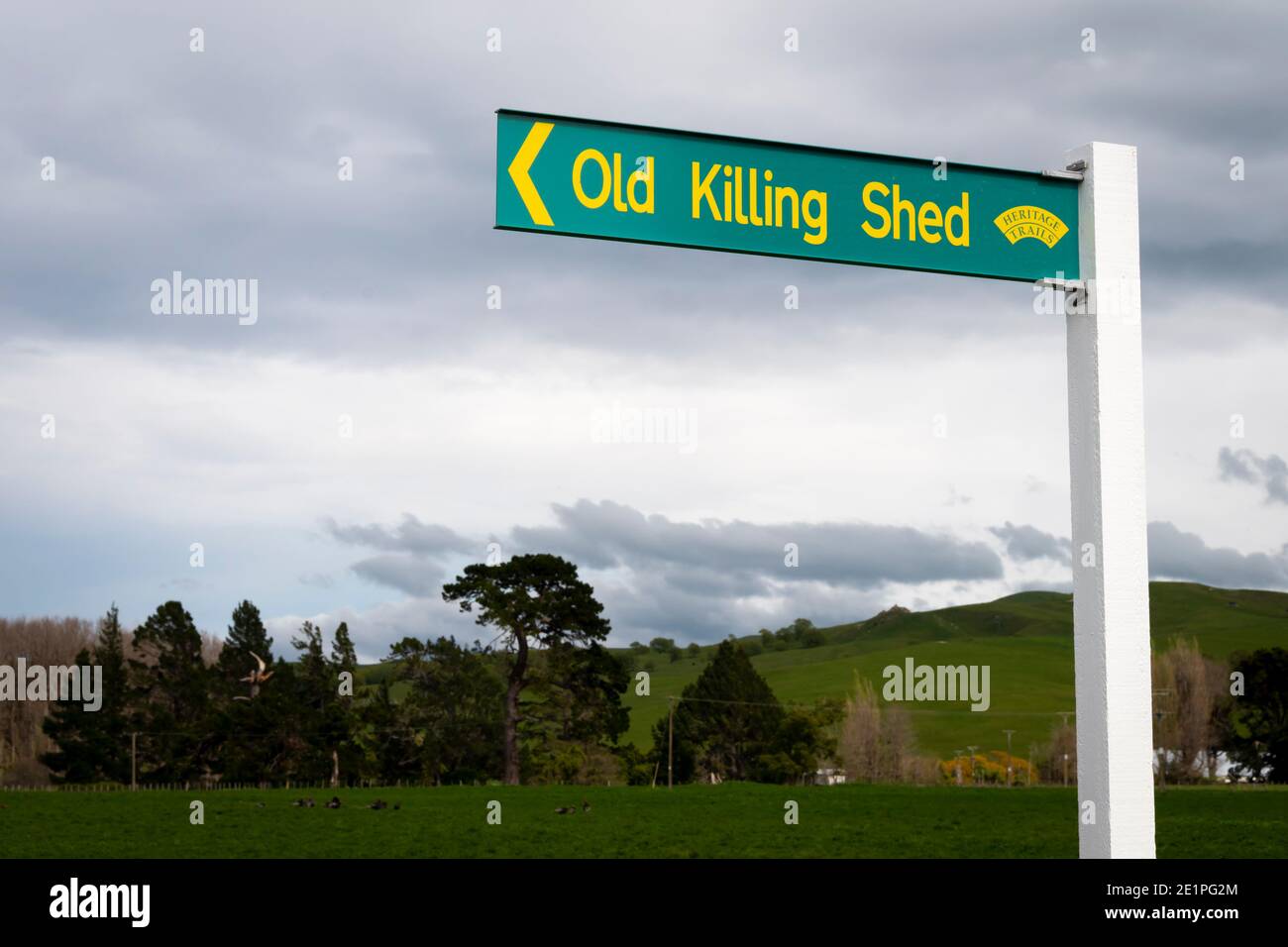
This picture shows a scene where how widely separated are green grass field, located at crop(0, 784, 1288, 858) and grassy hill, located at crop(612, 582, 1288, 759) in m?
52.5

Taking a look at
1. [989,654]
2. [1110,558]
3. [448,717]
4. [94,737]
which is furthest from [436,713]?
[989,654]

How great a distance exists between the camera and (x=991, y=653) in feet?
390

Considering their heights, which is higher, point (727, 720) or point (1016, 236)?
point (1016, 236)

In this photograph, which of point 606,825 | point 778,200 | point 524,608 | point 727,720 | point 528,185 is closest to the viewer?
point 528,185

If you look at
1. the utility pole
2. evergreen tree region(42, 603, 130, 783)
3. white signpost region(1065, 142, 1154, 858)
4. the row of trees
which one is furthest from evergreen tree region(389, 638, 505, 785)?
white signpost region(1065, 142, 1154, 858)

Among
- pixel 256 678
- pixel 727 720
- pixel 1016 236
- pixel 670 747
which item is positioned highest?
pixel 1016 236

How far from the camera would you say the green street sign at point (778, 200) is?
6.85 meters

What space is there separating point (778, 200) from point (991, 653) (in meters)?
117

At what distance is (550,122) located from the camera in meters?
6.91

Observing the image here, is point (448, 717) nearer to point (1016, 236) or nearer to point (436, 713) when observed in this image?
point (436, 713)

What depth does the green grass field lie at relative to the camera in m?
18.8

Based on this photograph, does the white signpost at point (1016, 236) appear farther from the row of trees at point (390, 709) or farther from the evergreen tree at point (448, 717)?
the evergreen tree at point (448, 717)
